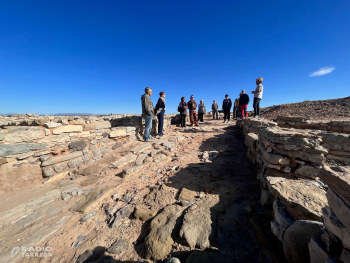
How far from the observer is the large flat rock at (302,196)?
1.57 meters

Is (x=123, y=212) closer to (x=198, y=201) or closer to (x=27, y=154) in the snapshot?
(x=198, y=201)

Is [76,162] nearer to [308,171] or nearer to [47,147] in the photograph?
[47,147]

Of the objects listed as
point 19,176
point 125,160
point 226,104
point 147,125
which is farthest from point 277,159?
point 226,104

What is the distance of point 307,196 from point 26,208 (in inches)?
187

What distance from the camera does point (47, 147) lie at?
3846 mm

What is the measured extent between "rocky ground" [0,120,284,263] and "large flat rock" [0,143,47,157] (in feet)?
3.03

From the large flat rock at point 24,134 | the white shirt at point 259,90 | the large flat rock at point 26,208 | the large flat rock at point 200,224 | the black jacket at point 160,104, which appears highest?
the white shirt at point 259,90

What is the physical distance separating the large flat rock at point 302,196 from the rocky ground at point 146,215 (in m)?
0.45

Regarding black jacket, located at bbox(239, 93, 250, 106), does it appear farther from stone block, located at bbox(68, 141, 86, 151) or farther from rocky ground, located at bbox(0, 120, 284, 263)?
stone block, located at bbox(68, 141, 86, 151)

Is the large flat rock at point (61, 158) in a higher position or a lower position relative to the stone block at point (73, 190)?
higher

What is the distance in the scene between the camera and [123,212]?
2.57 meters

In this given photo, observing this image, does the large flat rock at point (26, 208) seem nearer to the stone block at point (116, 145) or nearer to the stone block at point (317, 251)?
the stone block at point (116, 145)

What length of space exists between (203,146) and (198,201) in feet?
10.2

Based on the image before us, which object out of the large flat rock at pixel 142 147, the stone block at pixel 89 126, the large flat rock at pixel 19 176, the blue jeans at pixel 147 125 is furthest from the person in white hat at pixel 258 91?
the large flat rock at pixel 19 176
